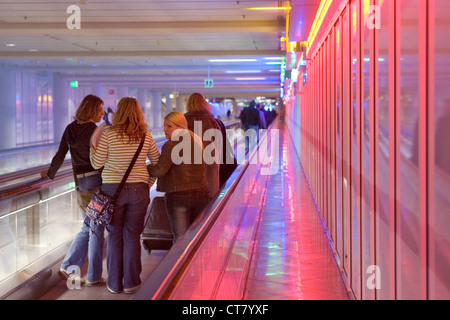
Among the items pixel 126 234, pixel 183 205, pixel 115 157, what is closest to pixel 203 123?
pixel 183 205

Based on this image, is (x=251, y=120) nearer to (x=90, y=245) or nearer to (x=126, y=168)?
(x=90, y=245)

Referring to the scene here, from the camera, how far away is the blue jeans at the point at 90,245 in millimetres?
5707

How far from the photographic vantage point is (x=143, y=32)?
15.1 metres

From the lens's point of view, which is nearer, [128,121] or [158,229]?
[128,121]

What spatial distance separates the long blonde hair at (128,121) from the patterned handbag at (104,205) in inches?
4.4

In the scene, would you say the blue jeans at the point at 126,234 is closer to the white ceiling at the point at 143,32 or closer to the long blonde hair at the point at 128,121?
the long blonde hair at the point at 128,121

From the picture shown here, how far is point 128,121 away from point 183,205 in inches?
40.8

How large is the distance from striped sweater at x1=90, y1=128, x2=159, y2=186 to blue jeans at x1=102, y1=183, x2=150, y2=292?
81 mm

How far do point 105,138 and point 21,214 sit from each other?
324 cm

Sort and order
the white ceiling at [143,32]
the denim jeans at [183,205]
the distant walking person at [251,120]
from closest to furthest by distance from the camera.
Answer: the denim jeans at [183,205]
the white ceiling at [143,32]
the distant walking person at [251,120]

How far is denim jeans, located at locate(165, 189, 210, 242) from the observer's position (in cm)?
562

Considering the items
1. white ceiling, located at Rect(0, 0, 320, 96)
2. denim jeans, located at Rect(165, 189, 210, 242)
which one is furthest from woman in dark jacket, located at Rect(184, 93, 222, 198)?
white ceiling, located at Rect(0, 0, 320, 96)

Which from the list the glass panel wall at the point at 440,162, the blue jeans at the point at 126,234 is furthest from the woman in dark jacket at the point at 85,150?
the glass panel wall at the point at 440,162
